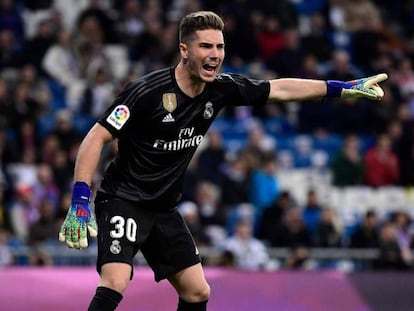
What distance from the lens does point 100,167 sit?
575 inches

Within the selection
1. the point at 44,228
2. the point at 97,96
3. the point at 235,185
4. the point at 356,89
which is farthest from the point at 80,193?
the point at 97,96

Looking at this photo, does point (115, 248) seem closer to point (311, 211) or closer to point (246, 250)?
point (246, 250)

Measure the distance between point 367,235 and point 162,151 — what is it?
6.83 m

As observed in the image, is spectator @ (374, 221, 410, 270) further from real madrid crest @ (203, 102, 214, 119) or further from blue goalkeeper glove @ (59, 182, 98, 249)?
blue goalkeeper glove @ (59, 182, 98, 249)

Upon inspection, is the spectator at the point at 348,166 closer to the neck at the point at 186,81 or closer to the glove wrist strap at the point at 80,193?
the neck at the point at 186,81

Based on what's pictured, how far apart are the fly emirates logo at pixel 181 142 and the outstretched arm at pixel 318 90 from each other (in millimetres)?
606

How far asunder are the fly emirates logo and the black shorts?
421 millimetres

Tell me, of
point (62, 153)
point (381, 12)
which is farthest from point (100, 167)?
point (381, 12)

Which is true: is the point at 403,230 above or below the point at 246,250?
above

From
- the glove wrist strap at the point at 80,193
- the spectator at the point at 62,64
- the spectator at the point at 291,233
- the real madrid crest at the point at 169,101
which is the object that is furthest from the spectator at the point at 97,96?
the glove wrist strap at the point at 80,193

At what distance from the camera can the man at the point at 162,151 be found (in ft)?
25.0

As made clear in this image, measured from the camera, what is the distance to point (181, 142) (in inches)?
313

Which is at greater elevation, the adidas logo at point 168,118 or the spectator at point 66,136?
the adidas logo at point 168,118

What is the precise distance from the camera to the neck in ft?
26.0
